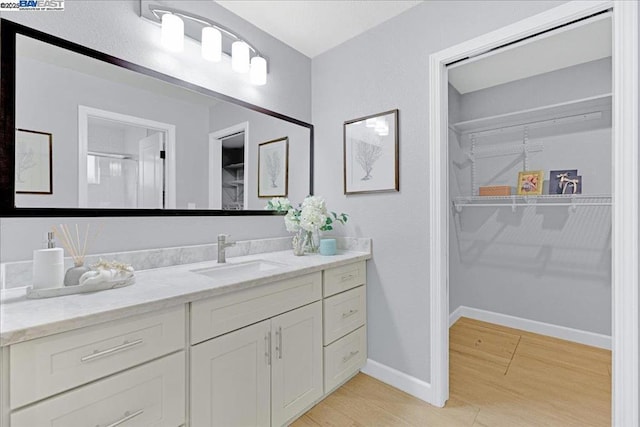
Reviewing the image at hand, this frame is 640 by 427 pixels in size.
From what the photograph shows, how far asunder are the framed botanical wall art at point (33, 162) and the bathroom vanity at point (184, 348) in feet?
1.37

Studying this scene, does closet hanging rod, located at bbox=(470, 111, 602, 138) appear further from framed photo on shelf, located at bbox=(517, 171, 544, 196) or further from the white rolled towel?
the white rolled towel

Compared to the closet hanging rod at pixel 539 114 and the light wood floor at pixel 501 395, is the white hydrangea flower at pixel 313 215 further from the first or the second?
the closet hanging rod at pixel 539 114

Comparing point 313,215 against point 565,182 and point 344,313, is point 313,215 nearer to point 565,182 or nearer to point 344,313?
point 344,313

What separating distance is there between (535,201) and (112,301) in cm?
320

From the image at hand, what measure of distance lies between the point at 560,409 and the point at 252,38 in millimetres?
3002

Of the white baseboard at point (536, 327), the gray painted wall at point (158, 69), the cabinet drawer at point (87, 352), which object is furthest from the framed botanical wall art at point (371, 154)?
the white baseboard at point (536, 327)

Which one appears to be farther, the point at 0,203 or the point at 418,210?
the point at 418,210

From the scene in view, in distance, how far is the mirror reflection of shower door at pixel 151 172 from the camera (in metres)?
1.54

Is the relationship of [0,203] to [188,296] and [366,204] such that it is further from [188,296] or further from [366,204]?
[366,204]

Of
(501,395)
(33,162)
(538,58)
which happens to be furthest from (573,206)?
(33,162)

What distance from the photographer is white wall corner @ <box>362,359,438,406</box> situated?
72.8 inches

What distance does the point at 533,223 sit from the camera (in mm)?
2785

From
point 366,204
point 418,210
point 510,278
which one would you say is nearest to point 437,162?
point 418,210

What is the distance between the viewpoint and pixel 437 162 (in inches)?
70.7
